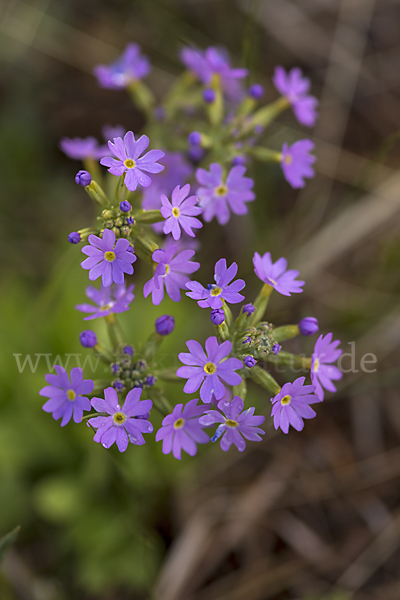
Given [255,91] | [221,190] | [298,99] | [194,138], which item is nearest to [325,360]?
[221,190]

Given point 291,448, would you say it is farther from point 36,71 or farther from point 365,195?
point 36,71

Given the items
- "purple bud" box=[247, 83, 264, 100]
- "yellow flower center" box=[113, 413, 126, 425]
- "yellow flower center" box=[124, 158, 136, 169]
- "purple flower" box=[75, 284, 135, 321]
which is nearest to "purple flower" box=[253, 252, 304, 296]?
"purple flower" box=[75, 284, 135, 321]

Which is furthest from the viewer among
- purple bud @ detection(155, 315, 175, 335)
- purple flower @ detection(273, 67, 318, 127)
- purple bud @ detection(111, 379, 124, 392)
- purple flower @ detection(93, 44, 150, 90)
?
purple flower @ detection(93, 44, 150, 90)

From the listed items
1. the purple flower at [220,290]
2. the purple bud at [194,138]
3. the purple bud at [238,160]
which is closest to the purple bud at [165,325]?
the purple flower at [220,290]

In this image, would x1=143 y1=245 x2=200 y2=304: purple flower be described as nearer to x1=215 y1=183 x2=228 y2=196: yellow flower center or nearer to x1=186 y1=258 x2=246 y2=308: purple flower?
x1=186 y1=258 x2=246 y2=308: purple flower

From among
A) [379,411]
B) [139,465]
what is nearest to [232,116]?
[139,465]

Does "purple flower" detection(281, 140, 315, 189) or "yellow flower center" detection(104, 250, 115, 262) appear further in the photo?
"purple flower" detection(281, 140, 315, 189)

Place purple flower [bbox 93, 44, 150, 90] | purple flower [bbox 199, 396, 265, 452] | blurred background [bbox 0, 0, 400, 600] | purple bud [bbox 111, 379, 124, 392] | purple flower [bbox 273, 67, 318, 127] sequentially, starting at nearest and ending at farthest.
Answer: purple flower [bbox 199, 396, 265, 452] < purple bud [bbox 111, 379, 124, 392] < purple flower [bbox 273, 67, 318, 127] < purple flower [bbox 93, 44, 150, 90] < blurred background [bbox 0, 0, 400, 600]

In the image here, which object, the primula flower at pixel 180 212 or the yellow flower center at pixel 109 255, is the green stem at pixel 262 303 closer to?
the primula flower at pixel 180 212
